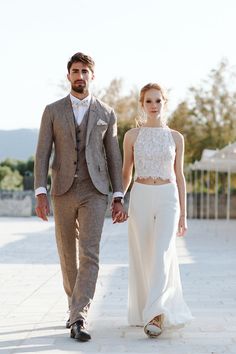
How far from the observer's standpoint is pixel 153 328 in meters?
5.90

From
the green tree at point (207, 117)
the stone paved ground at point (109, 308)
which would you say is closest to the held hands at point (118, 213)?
the stone paved ground at point (109, 308)

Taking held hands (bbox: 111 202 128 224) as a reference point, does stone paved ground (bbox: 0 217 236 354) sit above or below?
below

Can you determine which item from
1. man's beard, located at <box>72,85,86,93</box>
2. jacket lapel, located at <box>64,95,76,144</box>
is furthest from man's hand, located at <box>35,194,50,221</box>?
man's beard, located at <box>72,85,86,93</box>

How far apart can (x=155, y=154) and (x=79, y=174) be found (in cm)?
56

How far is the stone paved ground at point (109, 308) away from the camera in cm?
573

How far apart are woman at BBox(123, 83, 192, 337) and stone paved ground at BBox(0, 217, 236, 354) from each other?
0.27m

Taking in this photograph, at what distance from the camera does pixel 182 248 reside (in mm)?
16562

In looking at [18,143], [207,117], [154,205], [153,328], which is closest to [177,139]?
[154,205]

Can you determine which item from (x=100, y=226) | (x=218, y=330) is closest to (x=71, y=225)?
(x=100, y=226)

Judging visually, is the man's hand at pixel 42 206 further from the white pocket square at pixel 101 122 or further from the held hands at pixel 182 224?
the held hands at pixel 182 224

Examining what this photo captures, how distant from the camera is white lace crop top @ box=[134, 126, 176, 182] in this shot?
629cm

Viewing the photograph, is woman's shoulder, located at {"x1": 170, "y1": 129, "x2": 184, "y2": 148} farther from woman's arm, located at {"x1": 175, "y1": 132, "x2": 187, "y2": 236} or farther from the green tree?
the green tree

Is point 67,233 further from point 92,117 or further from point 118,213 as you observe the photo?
point 92,117

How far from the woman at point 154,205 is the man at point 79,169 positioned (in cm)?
17
